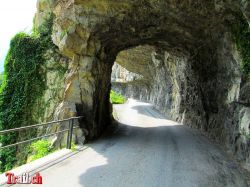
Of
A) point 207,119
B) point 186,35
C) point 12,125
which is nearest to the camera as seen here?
point 186,35

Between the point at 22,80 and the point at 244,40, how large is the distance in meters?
14.6

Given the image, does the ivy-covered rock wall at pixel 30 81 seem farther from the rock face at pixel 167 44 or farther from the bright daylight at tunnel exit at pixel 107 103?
the rock face at pixel 167 44

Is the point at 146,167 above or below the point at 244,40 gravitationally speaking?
below

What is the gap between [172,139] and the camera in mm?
15219

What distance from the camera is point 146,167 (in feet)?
30.5

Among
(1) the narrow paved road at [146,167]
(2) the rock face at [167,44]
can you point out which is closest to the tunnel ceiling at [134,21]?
(2) the rock face at [167,44]

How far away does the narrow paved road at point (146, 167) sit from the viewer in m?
7.70

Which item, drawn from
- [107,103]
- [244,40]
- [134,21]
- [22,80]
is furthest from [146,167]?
[22,80]

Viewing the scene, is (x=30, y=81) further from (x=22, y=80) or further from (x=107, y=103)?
(x=107, y=103)

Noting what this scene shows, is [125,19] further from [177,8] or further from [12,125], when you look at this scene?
[12,125]

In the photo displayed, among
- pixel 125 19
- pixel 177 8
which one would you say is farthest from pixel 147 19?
pixel 177 8

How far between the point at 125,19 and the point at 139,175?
28.4 ft

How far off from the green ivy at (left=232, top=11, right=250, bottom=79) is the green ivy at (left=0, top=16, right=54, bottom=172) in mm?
13548

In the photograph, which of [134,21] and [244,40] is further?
[134,21]
